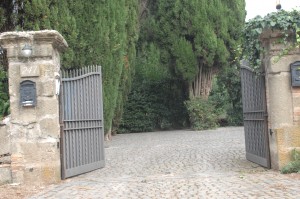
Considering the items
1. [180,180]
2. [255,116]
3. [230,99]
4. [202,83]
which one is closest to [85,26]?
[255,116]

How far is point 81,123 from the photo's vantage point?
7.68 metres

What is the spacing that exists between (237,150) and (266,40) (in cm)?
405

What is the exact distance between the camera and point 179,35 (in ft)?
63.8

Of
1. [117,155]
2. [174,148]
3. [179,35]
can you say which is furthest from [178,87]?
[117,155]

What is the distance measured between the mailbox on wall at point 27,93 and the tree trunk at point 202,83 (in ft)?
45.7

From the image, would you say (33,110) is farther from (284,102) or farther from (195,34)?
(195,34)

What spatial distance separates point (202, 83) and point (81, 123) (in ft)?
44.0

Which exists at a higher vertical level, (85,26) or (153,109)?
(85,26)

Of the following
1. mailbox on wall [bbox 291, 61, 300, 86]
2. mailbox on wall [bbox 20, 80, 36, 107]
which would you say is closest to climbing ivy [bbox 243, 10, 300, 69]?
mailbox on wall [bbox 291, 61, 300, 86]

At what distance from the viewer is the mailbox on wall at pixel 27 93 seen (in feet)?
22.2

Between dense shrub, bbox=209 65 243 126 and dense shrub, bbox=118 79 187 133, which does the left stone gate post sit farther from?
dense shrub, bbox=209 65 243 126

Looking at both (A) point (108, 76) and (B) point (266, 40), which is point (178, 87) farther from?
(B) point (266, 40)

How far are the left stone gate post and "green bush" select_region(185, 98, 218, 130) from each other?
13024 mm

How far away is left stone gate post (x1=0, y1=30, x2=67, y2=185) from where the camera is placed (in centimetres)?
679
